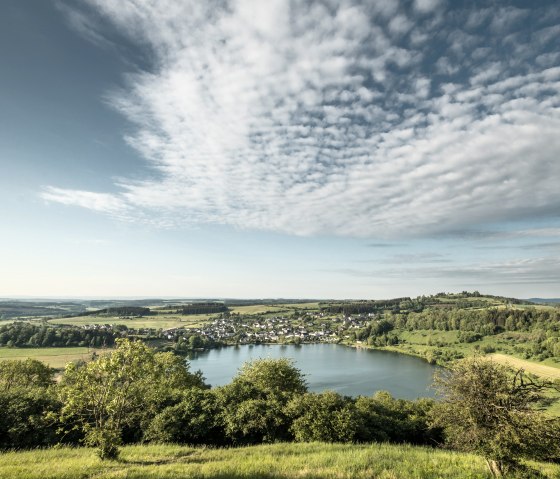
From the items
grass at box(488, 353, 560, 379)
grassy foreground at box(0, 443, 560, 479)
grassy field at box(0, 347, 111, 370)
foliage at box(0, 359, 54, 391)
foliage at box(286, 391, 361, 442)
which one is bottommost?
grassy field at box(0, 347, 111, 370)

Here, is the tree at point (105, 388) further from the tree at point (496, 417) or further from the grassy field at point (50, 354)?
the grassy field at point (50, 354)

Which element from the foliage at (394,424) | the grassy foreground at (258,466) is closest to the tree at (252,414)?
the foliage at (394,424)

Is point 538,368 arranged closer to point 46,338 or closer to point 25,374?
point 25,374

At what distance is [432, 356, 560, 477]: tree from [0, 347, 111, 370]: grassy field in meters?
127

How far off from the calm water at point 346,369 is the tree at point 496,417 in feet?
230

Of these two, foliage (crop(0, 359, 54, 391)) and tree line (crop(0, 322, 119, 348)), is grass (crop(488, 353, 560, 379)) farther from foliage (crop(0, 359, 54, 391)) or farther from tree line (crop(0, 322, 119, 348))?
tree line (crop(0, 322, 119, 348))

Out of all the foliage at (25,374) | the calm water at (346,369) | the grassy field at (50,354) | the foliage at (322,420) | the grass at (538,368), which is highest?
the foliage at (322,420)

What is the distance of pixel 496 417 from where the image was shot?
1434cm

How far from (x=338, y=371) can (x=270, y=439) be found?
116640mm

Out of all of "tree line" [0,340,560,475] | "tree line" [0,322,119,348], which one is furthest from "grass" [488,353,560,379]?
"tree line" [0,322,119,348]

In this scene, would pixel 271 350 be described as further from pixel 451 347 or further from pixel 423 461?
pixel 423 461

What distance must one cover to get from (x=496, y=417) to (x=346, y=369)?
13624cm

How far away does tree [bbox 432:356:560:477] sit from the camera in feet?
44.0

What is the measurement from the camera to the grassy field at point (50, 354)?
4547 inches
